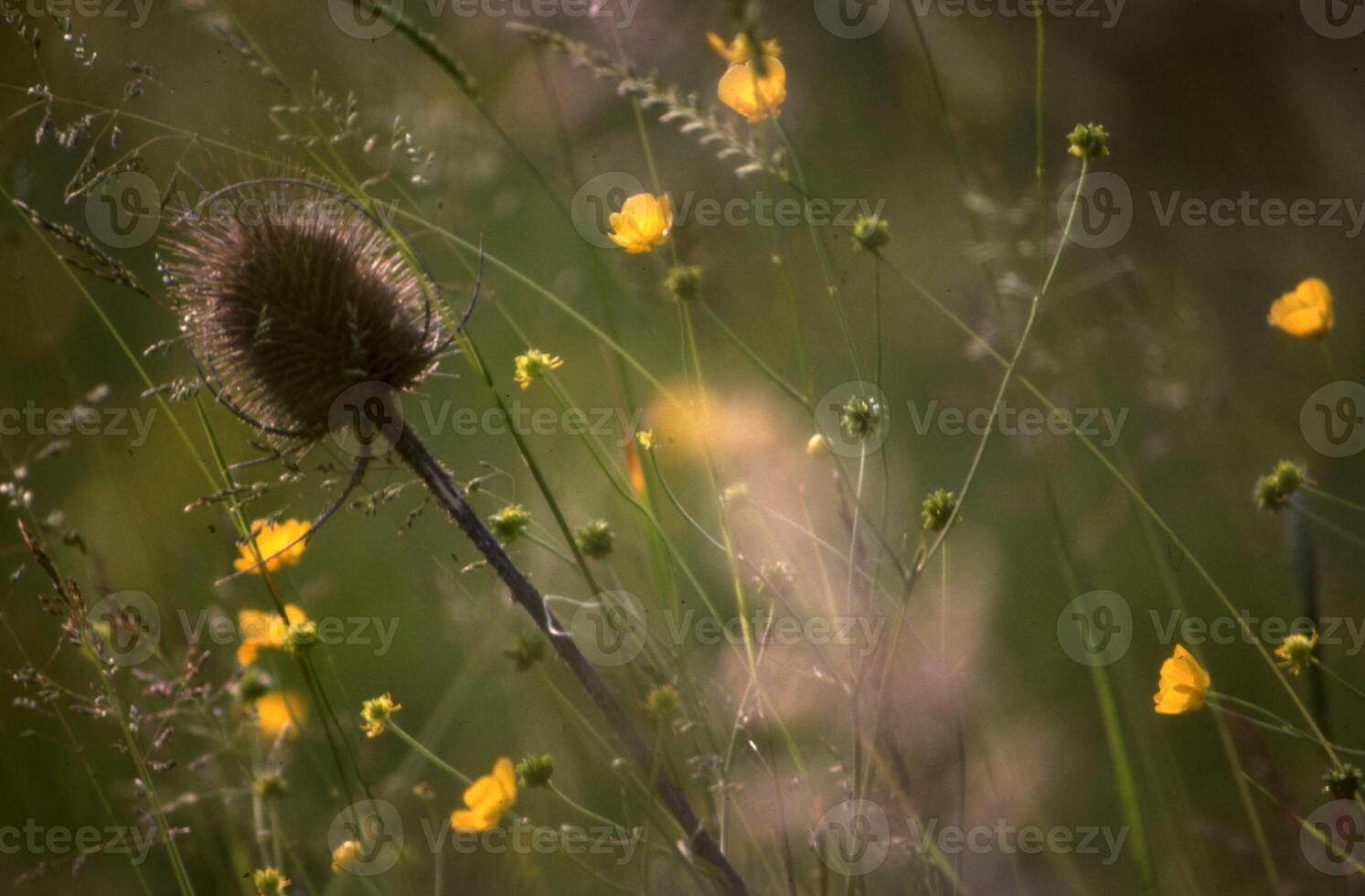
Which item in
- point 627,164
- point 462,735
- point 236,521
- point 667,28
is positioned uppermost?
point 667,28

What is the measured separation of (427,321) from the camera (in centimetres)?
167

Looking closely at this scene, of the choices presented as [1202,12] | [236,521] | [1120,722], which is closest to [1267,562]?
[1120,722]

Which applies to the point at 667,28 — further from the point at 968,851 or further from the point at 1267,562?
the point at 968,851

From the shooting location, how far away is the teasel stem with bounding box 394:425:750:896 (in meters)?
1.43

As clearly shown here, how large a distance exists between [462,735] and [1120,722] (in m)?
1.64

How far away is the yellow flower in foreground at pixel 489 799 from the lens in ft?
5.33
